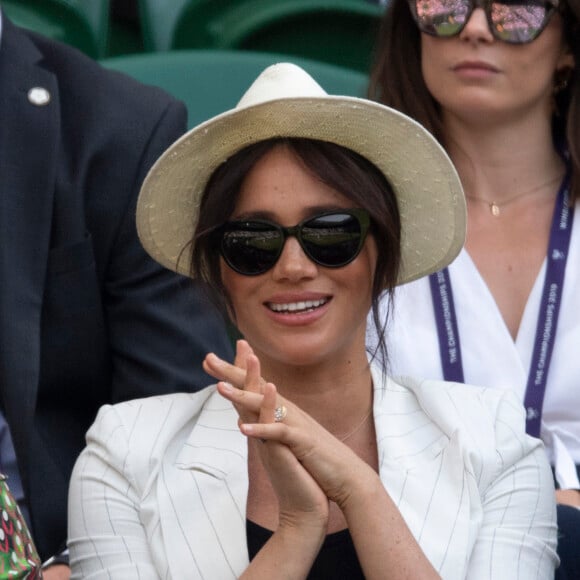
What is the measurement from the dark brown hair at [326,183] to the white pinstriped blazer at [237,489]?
198 mm

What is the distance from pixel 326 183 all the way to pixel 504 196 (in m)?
0.89

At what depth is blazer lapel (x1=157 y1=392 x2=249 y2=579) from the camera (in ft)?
6.94

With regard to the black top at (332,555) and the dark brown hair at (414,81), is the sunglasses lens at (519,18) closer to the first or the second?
the dark brown hair at (414,81)

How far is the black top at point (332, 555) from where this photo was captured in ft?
6.95

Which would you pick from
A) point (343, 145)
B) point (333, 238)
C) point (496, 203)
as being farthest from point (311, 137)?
point (496, 203)

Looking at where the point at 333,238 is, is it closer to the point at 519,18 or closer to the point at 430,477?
the point at 430,477

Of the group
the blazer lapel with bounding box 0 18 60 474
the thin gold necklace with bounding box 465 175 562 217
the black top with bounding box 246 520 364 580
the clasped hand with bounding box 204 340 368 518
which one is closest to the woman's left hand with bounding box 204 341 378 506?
the clasped hand with bounding box 204 340 368 518

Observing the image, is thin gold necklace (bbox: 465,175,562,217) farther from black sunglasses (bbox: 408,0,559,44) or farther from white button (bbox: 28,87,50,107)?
white button (bbox: 28,87,50,107)

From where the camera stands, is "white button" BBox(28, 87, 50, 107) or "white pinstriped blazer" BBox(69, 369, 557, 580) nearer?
"white pinstriped blazer" BBox(69, 369, 557, 580)

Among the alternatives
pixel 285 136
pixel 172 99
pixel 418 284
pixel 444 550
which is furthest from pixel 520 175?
pixel 444 550

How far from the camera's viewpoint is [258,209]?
2.19m

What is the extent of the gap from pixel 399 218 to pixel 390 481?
0.40m

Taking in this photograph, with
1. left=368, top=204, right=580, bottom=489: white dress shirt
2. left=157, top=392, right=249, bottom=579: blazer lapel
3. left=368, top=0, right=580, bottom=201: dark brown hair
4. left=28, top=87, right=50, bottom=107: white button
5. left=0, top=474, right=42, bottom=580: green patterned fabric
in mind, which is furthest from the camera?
left=368, top=0, right=580, bottom=201: dark brown hair

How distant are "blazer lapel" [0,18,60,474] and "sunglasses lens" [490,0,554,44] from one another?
0.81 metres
